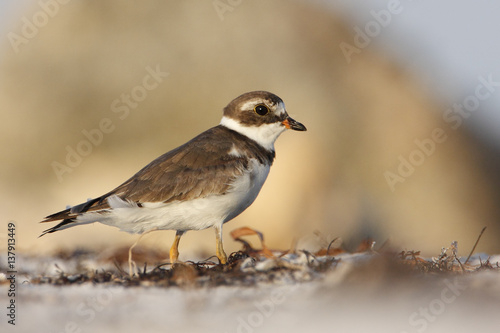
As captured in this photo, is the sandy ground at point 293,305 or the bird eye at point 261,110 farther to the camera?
the bird eye at point 261,110

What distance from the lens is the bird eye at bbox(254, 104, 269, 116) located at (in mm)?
7191

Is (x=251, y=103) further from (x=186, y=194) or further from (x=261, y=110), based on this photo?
(x=186, y=194)

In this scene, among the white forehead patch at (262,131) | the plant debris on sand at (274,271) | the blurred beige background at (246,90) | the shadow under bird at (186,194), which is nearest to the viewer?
the plant debris on sand at (274,271)

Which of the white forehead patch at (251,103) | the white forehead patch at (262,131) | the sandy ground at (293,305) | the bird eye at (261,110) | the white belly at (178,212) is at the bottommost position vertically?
the sandy ground at (293,305)

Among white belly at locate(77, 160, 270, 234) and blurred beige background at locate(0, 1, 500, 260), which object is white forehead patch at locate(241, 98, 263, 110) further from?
blurred beige background at locate(0, 1, 500, 260)

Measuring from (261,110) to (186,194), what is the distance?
1.53 meters

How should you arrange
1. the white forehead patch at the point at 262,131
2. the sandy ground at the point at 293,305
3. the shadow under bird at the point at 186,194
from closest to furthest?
the sandy ground at the point at 293,305
the shadow under bird at the point at 186,194
the white forehead patch at the point at 262,131

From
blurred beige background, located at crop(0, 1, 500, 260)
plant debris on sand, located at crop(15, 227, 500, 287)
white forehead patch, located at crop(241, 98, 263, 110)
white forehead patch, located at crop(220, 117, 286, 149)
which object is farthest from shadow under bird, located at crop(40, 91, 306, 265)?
blurred beige background, located at crop(0, 1, 500, 260)

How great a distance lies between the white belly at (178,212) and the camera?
633 cm

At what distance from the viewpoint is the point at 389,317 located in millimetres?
4113

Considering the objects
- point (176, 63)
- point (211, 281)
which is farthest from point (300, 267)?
point (176, 63)

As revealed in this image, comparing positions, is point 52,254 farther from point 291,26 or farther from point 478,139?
point 478,139

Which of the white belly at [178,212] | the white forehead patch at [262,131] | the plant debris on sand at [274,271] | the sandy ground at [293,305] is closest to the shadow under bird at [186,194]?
the white belly at [178,212]

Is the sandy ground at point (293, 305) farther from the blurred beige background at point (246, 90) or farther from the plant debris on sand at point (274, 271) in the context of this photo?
the blurred beige background at point (246, 90)
